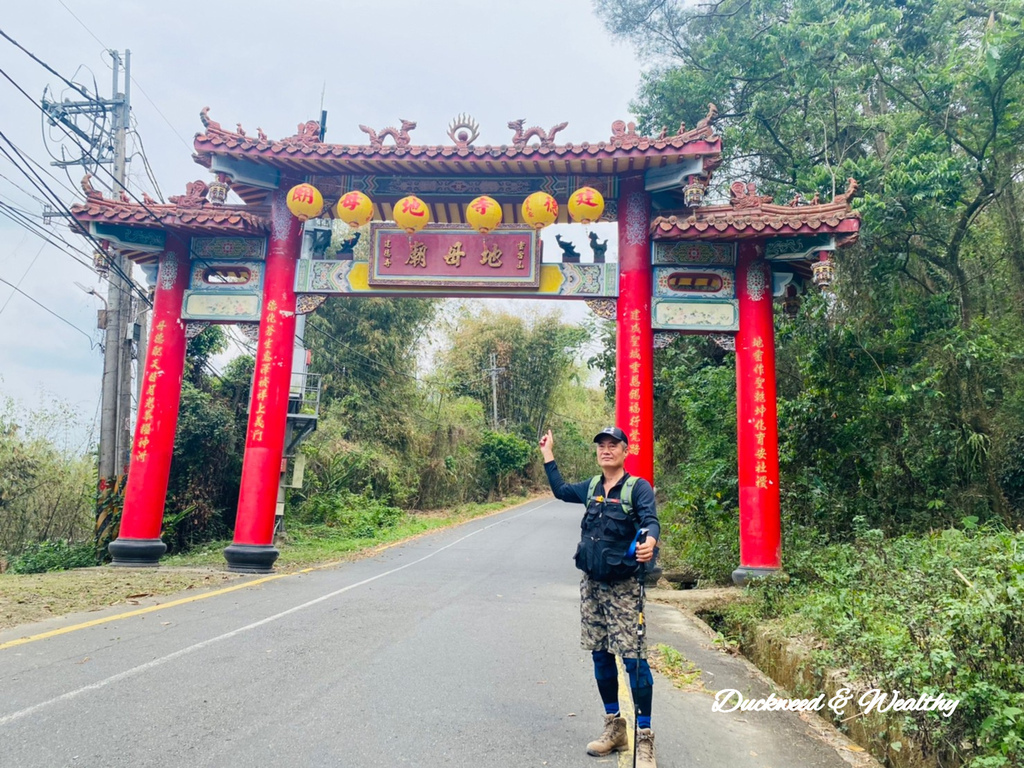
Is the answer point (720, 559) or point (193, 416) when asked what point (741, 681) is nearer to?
point (720, 559)

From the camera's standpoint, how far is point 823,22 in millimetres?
9211

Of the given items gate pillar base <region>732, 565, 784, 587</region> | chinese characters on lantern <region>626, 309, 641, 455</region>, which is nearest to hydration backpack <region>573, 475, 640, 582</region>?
gate pillar base <region>732, 565, 784, 587</region>

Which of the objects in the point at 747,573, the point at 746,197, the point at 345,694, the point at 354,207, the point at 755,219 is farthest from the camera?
the point at 354,207

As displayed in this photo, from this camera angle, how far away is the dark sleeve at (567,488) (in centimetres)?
369

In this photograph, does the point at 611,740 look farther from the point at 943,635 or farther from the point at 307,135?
the point at 307,135

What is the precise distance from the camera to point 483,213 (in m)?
9.09

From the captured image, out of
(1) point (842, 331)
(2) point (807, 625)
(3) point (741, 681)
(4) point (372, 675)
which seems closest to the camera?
(4) point (372, 675)

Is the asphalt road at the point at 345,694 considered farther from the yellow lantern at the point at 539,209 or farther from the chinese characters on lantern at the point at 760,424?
the yellow lantern at the point at 539,209

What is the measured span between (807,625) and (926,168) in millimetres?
5496

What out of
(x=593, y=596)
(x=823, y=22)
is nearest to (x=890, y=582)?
(x=593, y=596)

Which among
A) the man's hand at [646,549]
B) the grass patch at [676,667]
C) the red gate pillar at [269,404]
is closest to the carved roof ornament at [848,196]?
the grass patch at [676,667]

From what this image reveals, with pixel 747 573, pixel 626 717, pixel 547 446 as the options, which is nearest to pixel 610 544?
pixel 547 446

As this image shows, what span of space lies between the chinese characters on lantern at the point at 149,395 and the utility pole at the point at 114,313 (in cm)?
233

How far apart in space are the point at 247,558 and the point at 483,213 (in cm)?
535
